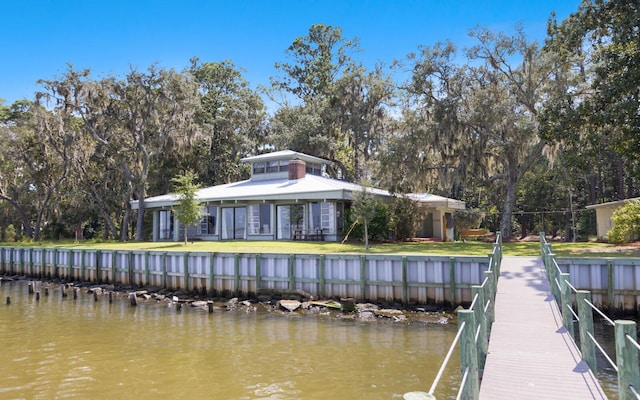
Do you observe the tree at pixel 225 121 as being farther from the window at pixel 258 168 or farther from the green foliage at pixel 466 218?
the green foliage at pixel 466 218

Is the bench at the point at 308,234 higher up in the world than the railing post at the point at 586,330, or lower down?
higher up

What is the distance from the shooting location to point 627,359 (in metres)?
4.21

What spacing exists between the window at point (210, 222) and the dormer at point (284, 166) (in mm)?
4319

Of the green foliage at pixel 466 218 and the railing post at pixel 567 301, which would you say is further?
the green foliage at pixel 466 218

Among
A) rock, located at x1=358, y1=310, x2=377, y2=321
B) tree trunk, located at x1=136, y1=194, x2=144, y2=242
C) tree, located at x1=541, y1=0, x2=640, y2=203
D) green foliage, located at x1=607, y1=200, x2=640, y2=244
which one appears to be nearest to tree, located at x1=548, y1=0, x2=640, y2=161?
tree, located at x1=541, y1=0, x2=640, y2=203

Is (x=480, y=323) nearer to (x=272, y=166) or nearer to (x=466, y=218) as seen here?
(x=272, y=166)

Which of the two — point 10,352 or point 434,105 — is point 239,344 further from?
point 434,105

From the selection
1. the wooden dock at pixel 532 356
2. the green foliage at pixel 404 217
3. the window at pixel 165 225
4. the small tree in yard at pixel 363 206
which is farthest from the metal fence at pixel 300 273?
the green foliage at pixel 404 217

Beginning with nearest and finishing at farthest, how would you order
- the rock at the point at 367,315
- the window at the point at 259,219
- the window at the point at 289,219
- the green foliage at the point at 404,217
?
the rock at the point at 367,315 < the green foliage at the point at 404,217 < the window at the point at 289,219 < the window at the point at 259,219

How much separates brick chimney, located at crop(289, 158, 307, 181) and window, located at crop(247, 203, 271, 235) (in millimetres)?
3816

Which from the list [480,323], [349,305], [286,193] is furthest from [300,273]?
[286,193]

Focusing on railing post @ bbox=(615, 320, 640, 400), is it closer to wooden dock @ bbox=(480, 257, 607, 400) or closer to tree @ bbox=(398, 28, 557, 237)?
wooden dock @ bbox=(480, 257, 607, 400)

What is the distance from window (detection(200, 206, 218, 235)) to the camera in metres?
29.8

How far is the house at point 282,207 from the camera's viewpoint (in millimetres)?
25797
